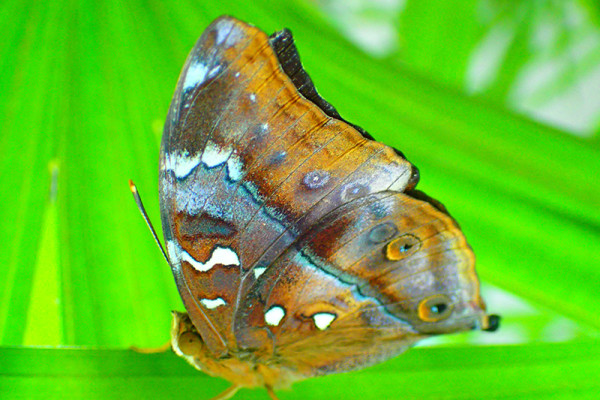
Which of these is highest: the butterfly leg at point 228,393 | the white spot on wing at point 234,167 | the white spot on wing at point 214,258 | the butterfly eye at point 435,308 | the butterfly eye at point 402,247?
the white spot on wing at point 234,167

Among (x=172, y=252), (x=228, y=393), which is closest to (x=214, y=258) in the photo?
(x=172, y=252)

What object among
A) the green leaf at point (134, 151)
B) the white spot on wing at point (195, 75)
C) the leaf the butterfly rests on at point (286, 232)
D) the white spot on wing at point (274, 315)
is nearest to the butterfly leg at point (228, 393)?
the leaf the butterfly rests on at point (286, 232)

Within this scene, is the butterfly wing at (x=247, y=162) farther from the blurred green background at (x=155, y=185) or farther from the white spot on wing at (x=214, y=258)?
the blurred green background at (x=155, y=185)

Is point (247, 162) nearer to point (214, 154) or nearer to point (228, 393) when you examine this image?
point (214, 154)

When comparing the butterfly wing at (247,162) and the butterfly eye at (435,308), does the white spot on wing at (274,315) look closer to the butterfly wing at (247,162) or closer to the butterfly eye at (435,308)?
the butterfly wing at (247,162)

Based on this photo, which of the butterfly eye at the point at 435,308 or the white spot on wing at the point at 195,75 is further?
the butterfly eye at the point at 435,308

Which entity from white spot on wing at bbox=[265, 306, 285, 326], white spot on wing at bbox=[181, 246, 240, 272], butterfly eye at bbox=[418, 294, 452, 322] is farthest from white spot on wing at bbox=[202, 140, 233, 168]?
butterfly eye at bbox=[418, 294, 452, 322]

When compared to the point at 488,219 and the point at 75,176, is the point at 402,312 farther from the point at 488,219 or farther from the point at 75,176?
the point at 75,176

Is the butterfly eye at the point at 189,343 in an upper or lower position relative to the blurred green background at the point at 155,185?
lower
